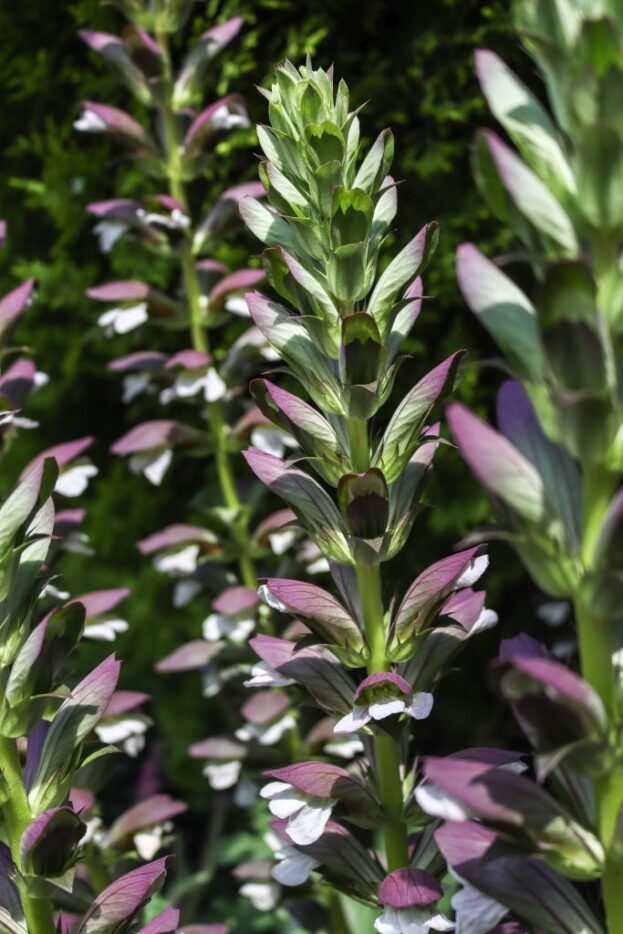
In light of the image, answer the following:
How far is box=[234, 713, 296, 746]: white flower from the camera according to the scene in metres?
1.85

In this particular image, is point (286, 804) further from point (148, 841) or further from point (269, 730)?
point (269, 730)

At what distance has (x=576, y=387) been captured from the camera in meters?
0.70

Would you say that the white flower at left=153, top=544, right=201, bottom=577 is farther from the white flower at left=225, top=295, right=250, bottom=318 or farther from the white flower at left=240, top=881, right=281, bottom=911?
the white flower at left=240, top=881, right=281, bottom=911

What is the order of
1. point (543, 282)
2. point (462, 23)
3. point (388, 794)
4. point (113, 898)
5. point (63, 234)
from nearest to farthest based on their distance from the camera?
point (543, 282), point (113, 898), point (388, 794), point (462, 23), point (63, 234)

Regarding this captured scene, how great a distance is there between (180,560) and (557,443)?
4.34ft

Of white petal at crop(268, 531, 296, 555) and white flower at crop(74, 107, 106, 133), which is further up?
white flower at crop(74, 107, 106, 133)

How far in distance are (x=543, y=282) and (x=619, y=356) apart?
3.1 inches

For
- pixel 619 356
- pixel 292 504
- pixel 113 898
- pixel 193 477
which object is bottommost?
pixel 193 477

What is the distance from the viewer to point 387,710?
3.39 feet

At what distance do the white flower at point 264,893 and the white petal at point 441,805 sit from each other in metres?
1.23

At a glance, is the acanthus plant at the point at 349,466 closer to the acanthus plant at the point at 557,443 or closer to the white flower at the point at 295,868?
the white flower at the point at 295,868

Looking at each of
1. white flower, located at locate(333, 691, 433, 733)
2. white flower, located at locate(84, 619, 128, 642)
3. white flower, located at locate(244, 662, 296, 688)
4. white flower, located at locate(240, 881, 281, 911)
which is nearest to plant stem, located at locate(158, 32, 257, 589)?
white flower, located at locate(84, 619, 128, 642)

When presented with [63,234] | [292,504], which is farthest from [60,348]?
[292,504]

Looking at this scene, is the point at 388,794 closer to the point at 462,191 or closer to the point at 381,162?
the point at 381,162
